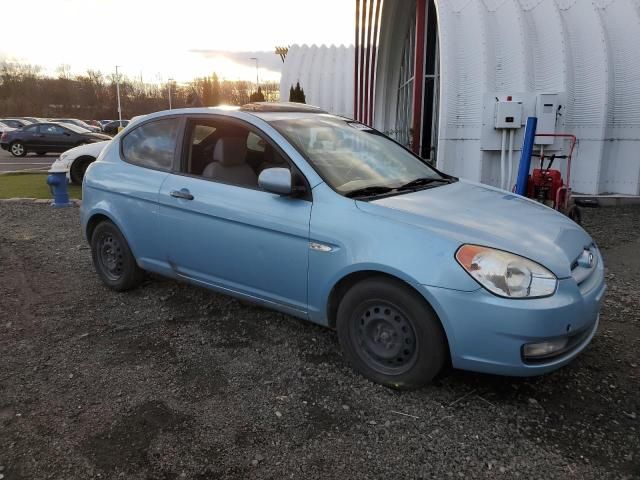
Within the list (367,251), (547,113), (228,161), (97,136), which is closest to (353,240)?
(367,251)

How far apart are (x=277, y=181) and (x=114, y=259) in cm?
228

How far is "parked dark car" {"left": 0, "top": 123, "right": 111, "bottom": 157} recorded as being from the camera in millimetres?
21953

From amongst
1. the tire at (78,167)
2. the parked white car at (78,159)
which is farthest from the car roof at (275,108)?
the tire at (78,167)

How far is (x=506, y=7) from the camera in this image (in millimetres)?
10938

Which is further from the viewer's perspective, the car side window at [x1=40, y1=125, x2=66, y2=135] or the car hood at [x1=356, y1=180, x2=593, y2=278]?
the car side window at [x1=40, y1=125, x2=66, y2=135]

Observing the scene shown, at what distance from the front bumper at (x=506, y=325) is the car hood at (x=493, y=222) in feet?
0.71

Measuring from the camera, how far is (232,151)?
405 centimetres

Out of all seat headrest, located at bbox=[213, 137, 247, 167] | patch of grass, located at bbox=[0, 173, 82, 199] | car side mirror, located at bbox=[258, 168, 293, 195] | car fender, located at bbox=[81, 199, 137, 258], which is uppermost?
seat headrest, located at bbox=[213, 137, 247, 167]

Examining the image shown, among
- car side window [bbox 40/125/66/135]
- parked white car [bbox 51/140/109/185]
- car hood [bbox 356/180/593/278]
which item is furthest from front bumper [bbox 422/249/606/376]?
car side window [bbox 40/125/66/135]

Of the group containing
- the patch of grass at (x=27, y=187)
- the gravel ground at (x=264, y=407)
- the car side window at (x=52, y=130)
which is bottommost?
the gravel ground at (x=264, y=407)

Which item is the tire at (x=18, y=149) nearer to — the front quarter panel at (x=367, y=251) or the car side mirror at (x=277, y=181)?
the car side mirror at (x=277, y=181)

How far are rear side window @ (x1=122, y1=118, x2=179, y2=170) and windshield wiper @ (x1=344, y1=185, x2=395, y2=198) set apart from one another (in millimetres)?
1735

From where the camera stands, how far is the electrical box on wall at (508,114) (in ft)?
32.3

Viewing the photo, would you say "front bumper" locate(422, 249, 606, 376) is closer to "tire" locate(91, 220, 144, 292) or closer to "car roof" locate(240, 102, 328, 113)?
"car roof" locate(240, 102, 328, 113)
